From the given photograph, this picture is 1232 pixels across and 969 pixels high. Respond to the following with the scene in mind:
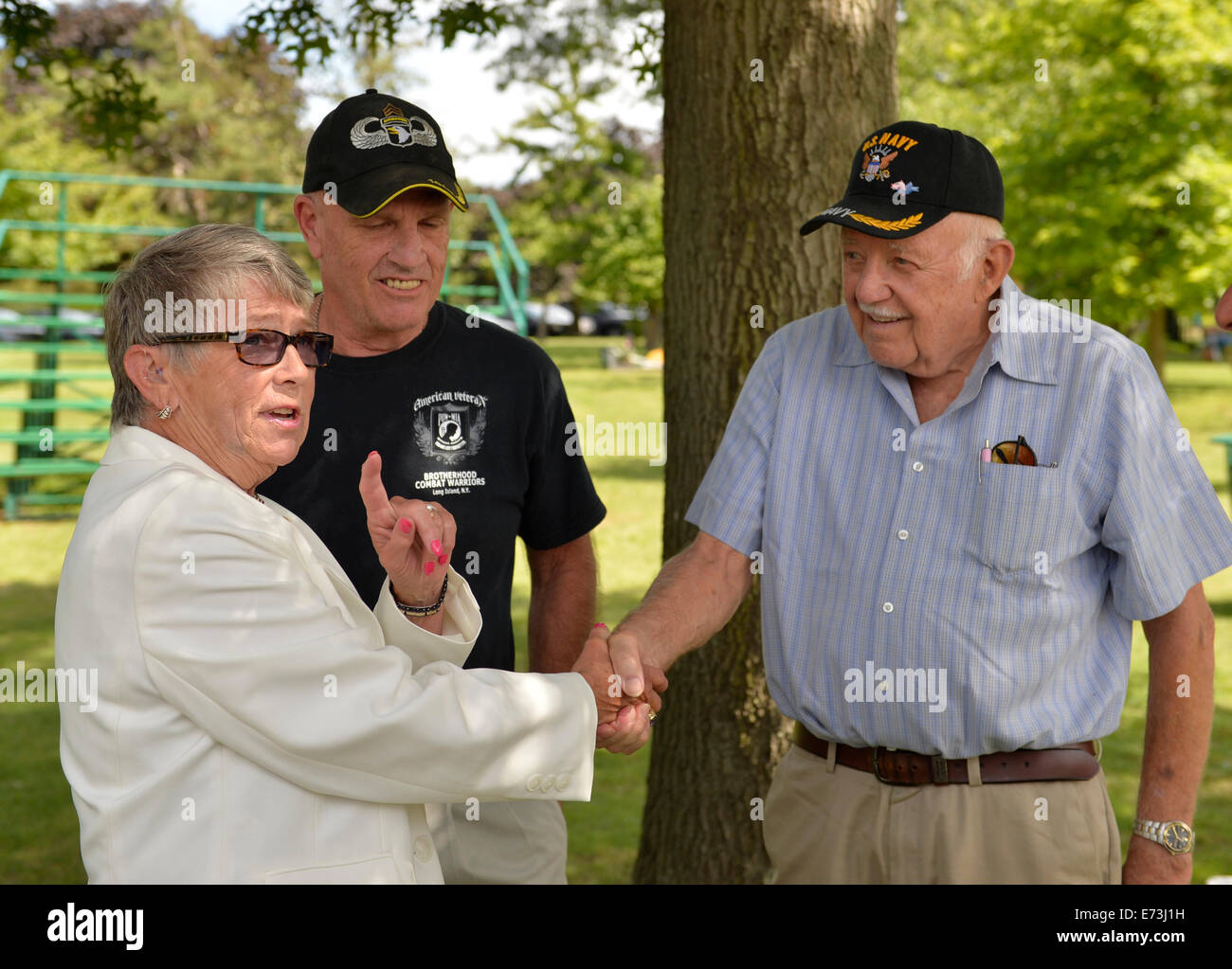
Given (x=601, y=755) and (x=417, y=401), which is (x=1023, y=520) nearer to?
(x=417, y=401)

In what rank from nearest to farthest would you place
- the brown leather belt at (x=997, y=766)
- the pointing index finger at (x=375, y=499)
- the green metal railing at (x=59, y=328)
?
the pointing index finger at (x=375, y=499) < the brown leather belt at (x=997, y=766) < the green metal railing at (x=59, y=328)

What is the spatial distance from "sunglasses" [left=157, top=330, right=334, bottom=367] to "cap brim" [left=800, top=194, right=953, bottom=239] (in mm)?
1220

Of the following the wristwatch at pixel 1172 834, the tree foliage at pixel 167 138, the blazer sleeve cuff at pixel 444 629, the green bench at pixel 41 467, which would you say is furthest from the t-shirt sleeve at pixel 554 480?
the tree foliage at pixel 167 138

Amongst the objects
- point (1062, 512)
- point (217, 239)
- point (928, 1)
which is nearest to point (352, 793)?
point (217, 239)

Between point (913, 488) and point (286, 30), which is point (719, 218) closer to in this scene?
point (913, 488)

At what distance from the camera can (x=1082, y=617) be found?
9.75 feet

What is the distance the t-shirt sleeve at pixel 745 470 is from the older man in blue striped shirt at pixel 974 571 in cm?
11

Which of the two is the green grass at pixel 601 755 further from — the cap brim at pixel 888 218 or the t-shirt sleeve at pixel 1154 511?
the t-shirt sleeve at pixel 1154 511

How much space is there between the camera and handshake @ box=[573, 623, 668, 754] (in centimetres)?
304

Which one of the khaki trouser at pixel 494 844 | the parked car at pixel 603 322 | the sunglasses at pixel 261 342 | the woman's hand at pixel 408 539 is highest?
the parked car at pixel 603 322

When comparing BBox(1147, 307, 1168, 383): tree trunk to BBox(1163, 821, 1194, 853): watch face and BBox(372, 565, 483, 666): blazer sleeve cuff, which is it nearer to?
BBox(1163, 821, 1194, 853): watch face

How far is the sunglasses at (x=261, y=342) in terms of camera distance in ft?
7.84

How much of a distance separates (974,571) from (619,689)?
2.91 ft

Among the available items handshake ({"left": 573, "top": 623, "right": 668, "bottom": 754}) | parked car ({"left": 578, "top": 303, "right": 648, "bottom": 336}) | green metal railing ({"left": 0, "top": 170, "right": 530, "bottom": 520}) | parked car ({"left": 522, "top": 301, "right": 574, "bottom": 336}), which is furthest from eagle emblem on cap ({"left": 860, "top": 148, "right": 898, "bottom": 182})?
parked car ({"left": 578, "top": 303, "right": 648, "bottom": 336})
